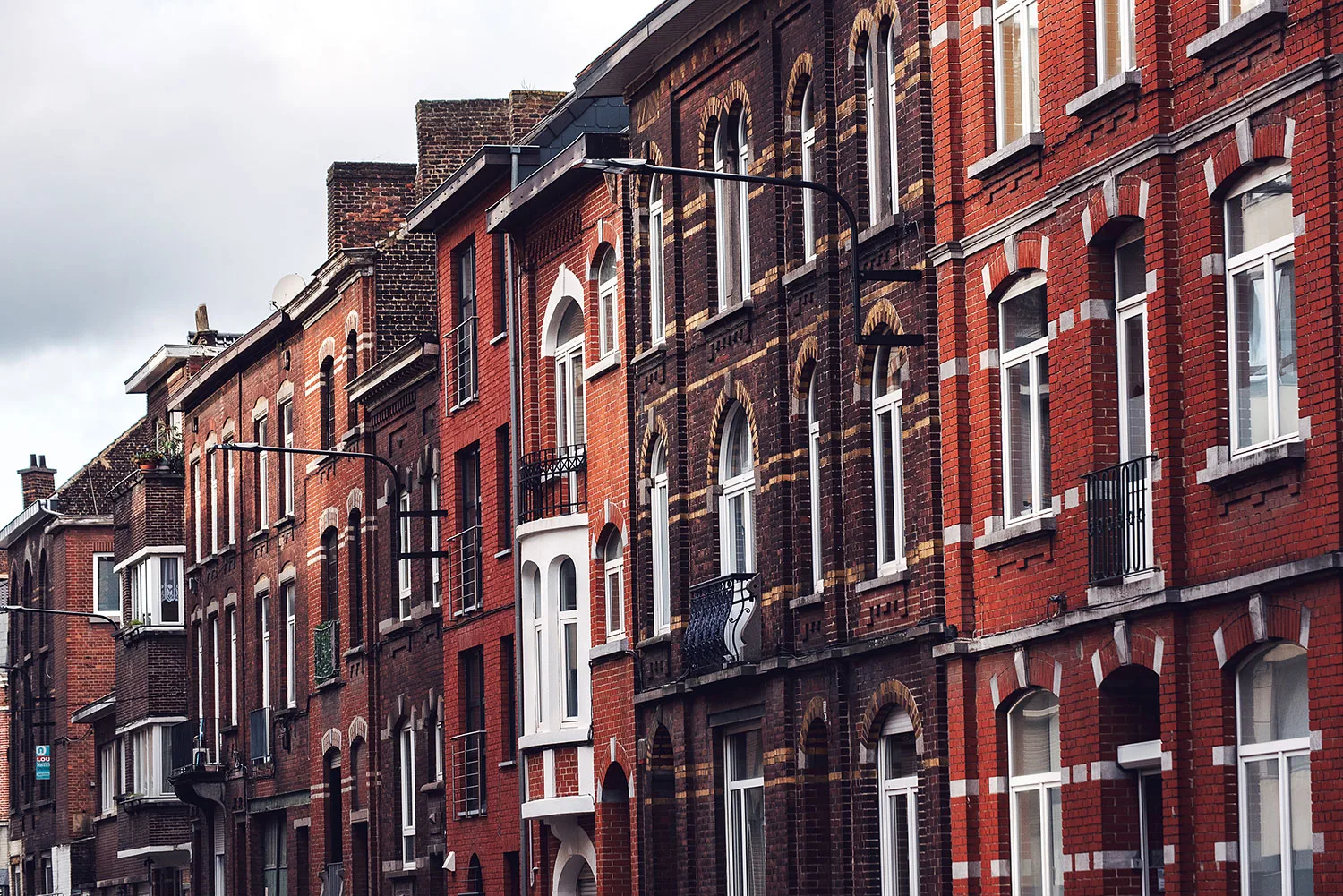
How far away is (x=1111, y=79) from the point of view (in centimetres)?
2366

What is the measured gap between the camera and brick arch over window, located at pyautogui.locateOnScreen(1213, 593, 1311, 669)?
20.6m

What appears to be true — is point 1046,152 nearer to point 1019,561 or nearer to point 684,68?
point 1019,561

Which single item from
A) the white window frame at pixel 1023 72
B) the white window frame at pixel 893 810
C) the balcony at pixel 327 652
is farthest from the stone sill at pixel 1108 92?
the balcony at pixel 327 652

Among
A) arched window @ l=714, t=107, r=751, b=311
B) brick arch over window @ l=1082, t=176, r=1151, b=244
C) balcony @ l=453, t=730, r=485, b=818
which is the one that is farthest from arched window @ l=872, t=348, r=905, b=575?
balcony @ l=453, t=730, r=485, b=818

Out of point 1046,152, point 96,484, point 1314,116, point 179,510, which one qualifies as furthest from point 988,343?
point 96,484

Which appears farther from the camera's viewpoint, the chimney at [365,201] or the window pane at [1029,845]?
the chimney at [365,201]

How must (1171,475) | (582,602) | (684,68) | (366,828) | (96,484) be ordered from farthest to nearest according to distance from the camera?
1. (96,484)
2. (366,828)
3. (582,602)
4. (684,68)
5. (1171,475)

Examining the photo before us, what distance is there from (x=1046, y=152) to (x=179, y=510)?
140ft

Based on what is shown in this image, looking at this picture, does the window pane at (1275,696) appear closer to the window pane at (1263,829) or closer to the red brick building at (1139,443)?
the red brick building at (1139,443)

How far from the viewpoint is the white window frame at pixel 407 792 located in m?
46.4

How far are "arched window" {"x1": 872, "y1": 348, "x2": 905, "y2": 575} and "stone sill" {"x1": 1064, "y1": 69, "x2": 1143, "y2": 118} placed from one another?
15.4 ft

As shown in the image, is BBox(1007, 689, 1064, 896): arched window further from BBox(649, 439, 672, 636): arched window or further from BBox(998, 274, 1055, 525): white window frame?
BBox(649, 439, 672, 636): arched window

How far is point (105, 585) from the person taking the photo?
7619cm

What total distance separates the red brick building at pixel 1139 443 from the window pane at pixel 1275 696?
0.07ft
